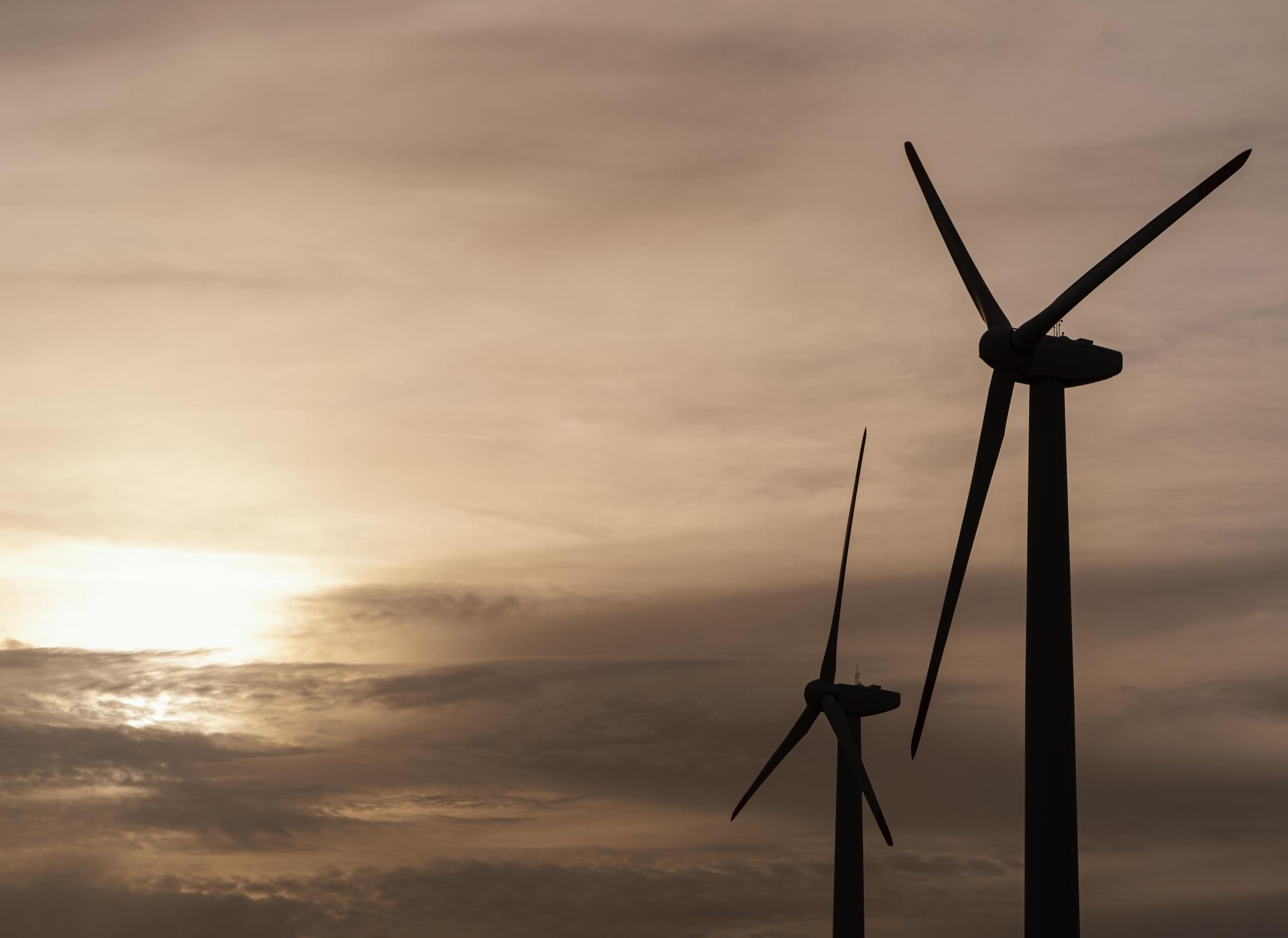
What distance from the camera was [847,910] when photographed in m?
95.2

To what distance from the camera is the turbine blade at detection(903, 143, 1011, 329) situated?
197 ft

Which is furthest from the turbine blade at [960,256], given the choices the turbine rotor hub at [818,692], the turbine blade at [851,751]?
the turbine rotor hub at [818,692]

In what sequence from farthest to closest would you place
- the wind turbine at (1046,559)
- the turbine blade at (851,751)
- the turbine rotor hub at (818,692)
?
the turbine rotor hub at (818,692) < the turbine blade at (851,751) < the wind turbine at (1046,559)

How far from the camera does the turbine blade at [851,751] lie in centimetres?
8625

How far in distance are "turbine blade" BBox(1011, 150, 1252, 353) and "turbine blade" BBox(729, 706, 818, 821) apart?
51269 millimetres

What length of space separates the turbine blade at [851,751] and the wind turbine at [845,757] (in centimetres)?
4

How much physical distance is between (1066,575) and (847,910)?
164 ft

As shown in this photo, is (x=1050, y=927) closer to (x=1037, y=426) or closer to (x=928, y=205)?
(x=1037, y=426)

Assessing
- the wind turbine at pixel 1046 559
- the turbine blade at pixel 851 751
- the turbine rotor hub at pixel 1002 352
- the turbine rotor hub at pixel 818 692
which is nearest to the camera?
the wind turbine at pixel 1046 559

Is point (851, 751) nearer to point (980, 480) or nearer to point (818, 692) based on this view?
point (818, 692)

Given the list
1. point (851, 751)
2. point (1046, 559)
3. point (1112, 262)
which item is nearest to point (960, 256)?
point (1112, 262)

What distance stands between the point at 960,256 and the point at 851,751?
41.2 m

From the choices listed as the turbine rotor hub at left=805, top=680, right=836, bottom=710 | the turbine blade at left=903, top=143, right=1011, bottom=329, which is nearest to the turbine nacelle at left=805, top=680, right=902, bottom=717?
the turbine rotor hub at left=805, top=680, right=836, bottom=710

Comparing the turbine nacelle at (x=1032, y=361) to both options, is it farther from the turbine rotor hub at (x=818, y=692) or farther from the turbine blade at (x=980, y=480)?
the turbine rotor hub at (x=818, y=692)
